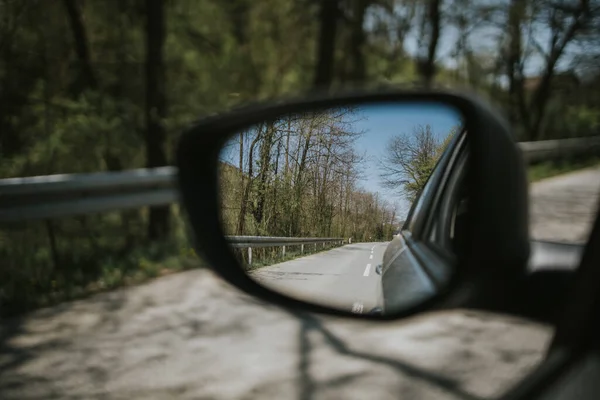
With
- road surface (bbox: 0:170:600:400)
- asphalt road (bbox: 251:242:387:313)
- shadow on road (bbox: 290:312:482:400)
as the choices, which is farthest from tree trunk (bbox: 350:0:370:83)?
asphalt road (bbox: 251:242:387:313)

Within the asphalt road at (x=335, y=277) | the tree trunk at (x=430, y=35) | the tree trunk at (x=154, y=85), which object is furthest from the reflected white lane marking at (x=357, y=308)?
the tree trunk at (x=430, y=35)

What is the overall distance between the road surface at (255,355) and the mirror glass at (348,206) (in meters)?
0.58

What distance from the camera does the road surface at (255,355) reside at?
2805mm

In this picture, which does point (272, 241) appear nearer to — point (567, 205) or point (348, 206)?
point (348, 206)

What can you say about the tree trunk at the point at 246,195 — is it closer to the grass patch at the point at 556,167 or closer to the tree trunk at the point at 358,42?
the grass patch at the point at 556,167

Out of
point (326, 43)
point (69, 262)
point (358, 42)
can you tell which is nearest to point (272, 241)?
point (69, 262)

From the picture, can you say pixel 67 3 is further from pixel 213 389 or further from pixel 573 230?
pixel 573 230

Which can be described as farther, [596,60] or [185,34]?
[185,34]

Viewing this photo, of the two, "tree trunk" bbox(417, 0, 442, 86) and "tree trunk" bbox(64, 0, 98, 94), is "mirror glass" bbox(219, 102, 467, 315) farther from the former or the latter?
"tree trunk" bbox(417, 0, 442, 86)

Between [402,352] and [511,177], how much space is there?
6.79 feet

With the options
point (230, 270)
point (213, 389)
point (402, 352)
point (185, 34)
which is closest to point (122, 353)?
point (213, 389)

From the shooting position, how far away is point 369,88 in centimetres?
172

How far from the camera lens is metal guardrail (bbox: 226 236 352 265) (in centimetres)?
173

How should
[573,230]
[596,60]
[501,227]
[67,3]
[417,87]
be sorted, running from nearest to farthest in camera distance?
[501,227]
[417,87]
[573,230]
[596,60]
[67,3]
